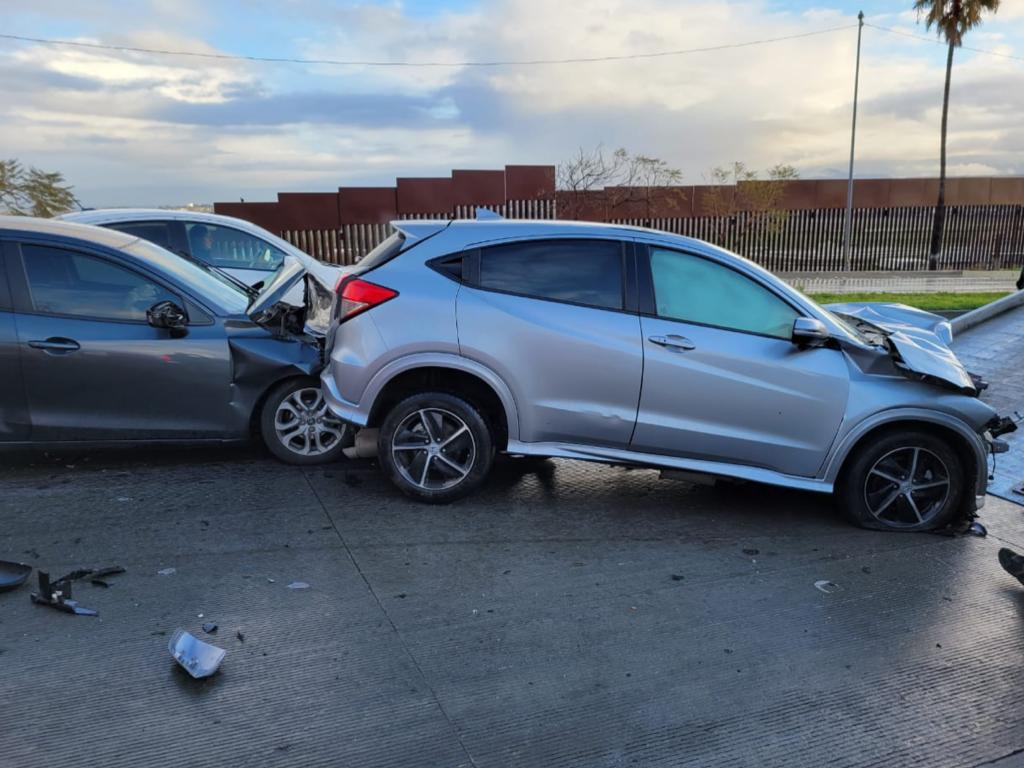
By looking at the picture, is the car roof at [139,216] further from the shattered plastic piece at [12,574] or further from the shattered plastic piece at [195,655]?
the shattered plastic piece at [195,655]

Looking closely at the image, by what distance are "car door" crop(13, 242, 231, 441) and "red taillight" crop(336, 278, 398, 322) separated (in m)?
1.03

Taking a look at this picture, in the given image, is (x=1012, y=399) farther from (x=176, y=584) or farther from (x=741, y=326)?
(x=176, y=584)

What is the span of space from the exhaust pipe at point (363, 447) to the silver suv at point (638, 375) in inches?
40.5

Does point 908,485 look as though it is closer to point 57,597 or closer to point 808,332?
point 808,332

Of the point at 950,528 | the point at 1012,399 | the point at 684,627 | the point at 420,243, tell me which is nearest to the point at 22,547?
the point at 420,243

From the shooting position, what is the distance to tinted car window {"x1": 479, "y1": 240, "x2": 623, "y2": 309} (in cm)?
499

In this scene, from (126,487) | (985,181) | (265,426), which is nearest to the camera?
(126,487)

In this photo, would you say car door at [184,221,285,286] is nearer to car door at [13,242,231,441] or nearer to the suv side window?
the suv side window

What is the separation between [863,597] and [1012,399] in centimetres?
447

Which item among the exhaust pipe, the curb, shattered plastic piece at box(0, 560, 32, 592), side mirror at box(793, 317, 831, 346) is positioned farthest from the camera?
the curb

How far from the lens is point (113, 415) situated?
17.6 feet

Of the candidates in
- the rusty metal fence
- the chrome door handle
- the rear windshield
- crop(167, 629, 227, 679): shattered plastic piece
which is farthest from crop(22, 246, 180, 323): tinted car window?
the rusty metal fence

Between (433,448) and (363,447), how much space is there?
4.66 feet

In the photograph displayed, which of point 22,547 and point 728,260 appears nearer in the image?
point 22,547
